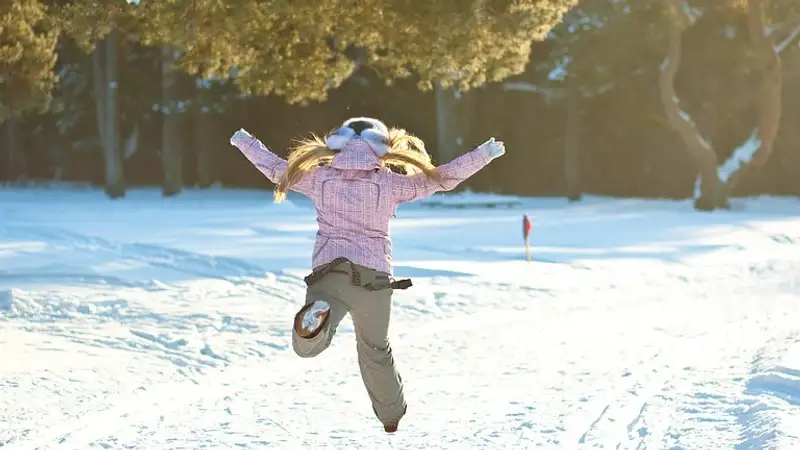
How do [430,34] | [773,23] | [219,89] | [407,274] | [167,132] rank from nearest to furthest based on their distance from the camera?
[430,34], [407,274], [773,23], [167,132], [219,89]

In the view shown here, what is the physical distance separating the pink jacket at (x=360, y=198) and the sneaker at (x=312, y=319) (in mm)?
362

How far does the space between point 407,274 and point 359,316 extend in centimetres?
979

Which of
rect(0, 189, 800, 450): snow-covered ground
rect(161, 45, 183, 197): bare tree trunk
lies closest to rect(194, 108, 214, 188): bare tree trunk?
rect(161, 45, 183, 197): bare tree trunk

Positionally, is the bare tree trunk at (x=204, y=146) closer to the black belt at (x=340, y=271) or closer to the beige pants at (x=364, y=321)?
the beige pants at (x=364, y=321)

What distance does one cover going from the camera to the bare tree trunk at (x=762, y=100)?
29625 millimetres

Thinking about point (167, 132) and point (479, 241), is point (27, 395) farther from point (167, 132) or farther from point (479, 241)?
point (167, 132)

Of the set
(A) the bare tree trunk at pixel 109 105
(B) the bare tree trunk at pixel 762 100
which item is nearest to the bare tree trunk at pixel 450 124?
(B) the bare tree trunk at pixel 762 100

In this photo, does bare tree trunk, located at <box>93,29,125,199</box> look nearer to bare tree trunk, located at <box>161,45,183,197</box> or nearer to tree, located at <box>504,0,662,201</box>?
bare tree trunk, located at <box>161,45,183,197</box>

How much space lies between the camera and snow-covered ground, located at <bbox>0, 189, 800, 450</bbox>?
6.73 m

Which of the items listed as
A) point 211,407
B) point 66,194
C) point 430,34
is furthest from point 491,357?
point 66,194

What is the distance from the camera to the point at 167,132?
120 feet

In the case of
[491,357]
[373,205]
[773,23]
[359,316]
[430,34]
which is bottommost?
[491,357]

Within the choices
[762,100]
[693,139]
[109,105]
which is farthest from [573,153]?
[109,105]

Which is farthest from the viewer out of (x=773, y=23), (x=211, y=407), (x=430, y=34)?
(x=773, y=23)
